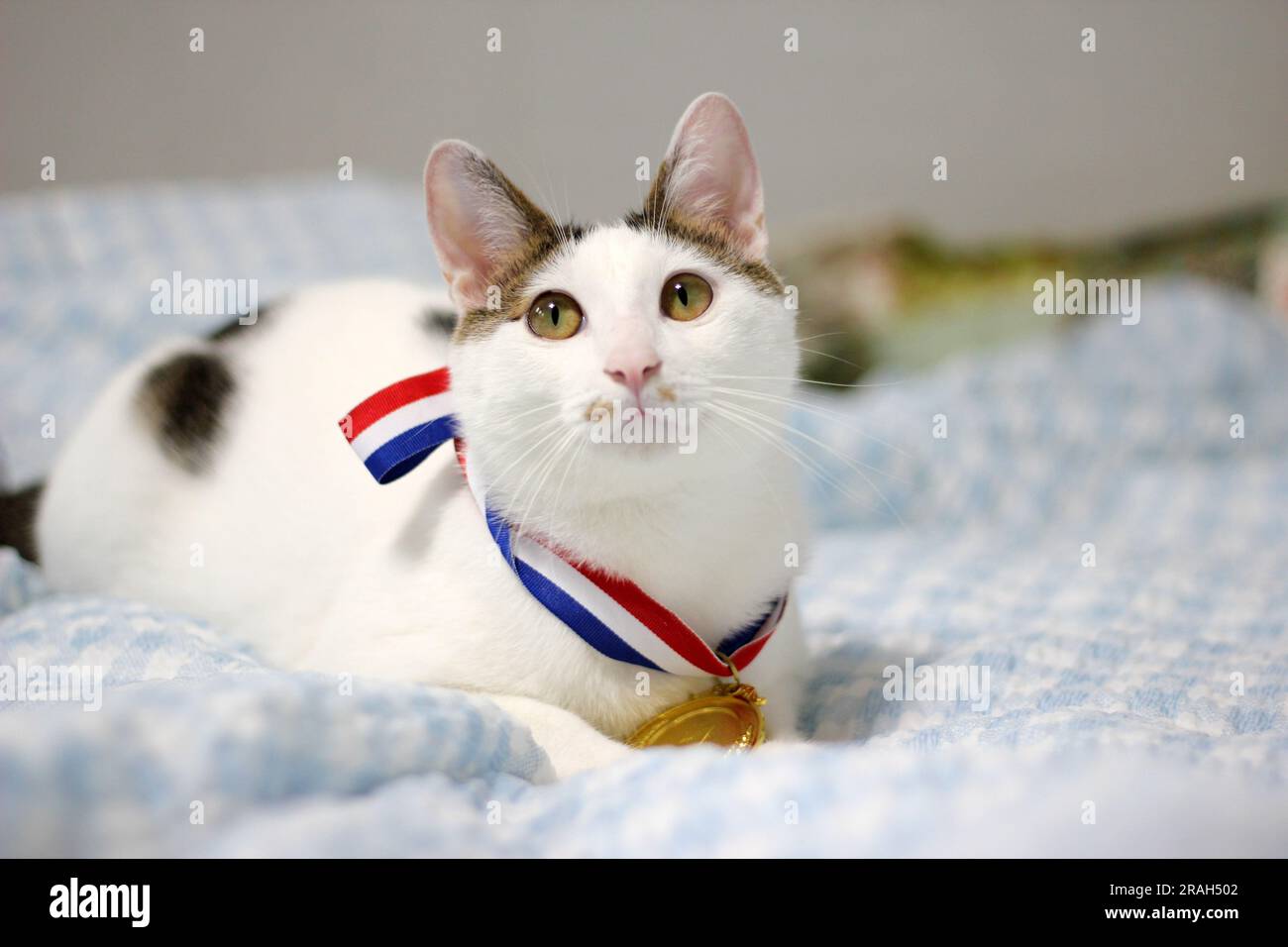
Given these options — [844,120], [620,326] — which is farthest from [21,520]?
[844,120]

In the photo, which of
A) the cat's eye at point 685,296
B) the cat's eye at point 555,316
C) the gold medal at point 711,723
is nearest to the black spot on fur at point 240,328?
the cat's eye at point 555,316

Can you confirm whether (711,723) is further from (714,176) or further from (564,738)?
(714,176)

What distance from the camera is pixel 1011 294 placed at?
3.52 m

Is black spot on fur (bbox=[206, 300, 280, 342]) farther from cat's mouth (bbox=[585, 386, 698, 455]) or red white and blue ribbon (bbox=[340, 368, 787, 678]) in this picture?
cat's mouth (bbox=[585, 386, 698, 455])

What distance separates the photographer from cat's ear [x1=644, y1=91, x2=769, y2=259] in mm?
1183

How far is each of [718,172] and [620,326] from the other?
36cm

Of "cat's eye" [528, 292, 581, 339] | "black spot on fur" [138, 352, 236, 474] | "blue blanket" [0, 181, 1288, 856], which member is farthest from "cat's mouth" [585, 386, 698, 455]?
"black spot on fur" [138, 352, 236, 474]

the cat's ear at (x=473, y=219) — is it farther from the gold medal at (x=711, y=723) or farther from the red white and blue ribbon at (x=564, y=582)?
the gold medal at (x=711, y=723)

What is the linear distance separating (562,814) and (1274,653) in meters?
1.25

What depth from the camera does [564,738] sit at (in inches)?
39.8

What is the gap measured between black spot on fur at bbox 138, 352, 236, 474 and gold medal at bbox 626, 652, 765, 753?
95 centimetres

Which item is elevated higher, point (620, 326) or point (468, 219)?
point (468, 219)

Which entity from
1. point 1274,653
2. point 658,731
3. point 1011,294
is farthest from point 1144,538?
point 658,731

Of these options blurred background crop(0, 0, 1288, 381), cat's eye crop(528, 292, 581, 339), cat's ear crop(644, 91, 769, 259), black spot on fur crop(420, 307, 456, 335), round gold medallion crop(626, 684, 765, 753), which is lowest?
round gold medallion crop(626, 684, 765, 753)
